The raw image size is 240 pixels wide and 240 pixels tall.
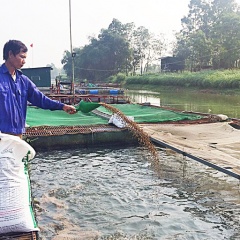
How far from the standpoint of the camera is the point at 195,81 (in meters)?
32.1

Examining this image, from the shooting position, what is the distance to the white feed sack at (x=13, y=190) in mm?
2525

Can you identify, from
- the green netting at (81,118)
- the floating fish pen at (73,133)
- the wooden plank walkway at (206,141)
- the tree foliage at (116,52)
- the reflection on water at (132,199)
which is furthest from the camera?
the tree foliage at (116,52)

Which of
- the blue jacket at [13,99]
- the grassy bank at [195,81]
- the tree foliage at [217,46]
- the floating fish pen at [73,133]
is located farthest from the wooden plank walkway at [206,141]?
the tree foliage at [217,46]

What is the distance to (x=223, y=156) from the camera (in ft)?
19.4

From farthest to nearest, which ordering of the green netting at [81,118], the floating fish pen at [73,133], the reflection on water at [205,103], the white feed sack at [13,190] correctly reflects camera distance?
the reflection on water at [205,103]
the green netting at [81,118]
the floating fish pen at [73,133]
the white feed sack at [13,190]

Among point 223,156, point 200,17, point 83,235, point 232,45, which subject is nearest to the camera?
point 83,235

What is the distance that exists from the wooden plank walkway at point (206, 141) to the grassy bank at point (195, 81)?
1867cm

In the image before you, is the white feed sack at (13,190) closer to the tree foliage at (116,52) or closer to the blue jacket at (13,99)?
the blue jacket at (13,99)

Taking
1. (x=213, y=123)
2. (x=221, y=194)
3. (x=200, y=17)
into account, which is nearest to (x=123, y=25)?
(x=200, y=17)

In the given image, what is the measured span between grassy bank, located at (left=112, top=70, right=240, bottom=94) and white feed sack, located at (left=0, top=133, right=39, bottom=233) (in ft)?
82.2

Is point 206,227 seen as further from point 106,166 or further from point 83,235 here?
point 106,166

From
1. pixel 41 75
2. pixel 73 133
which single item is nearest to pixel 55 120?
pixel 73 133

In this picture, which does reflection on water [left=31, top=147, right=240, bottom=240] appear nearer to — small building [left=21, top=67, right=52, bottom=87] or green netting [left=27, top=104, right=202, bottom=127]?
green netting [left=27, top=104, right=202, bottom=127]

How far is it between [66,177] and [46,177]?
1.20 feet
